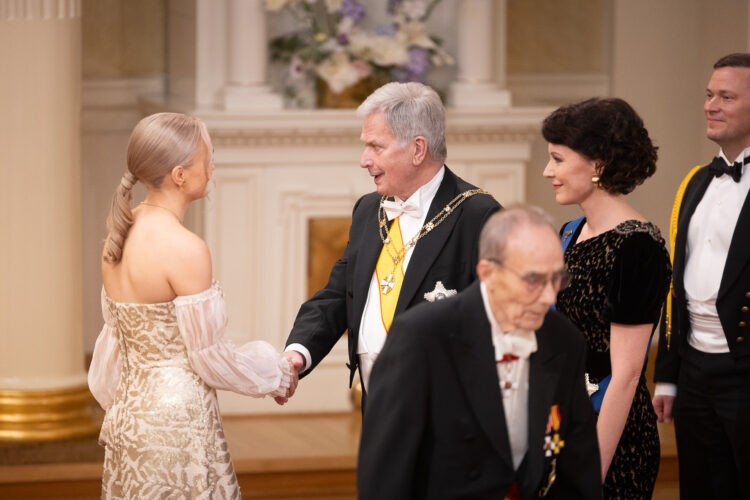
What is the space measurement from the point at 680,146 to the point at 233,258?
3.11 m

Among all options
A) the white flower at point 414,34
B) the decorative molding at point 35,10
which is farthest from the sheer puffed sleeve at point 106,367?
the white flower at point 414,34

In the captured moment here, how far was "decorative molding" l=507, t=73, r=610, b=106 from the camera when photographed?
725 cm

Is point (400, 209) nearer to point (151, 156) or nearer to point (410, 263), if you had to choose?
point (410, 263)

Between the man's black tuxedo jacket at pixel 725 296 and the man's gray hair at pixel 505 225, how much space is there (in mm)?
1384

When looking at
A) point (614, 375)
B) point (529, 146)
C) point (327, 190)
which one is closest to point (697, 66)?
point (529, 146)

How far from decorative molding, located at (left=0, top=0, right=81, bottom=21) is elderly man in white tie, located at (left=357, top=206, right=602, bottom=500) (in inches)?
151

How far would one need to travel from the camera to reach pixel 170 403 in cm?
290

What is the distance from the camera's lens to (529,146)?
6.43m

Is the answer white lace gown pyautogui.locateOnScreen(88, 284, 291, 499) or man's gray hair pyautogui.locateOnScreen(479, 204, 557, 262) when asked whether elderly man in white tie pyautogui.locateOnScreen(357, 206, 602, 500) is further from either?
white lace gown pyautogui.locateOnScreen(88, 284, 291, 499)

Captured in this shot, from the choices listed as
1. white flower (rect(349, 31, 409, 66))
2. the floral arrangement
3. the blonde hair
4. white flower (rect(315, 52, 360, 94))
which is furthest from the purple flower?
the blonde hair

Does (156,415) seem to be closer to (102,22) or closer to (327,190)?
(327,190)

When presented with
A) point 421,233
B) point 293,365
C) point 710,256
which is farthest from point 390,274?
point 710,256

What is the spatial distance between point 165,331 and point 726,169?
6.09 feet

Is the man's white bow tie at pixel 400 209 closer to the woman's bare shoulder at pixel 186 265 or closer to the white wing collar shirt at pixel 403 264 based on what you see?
the white wing collar shirt at pixel 403 264
